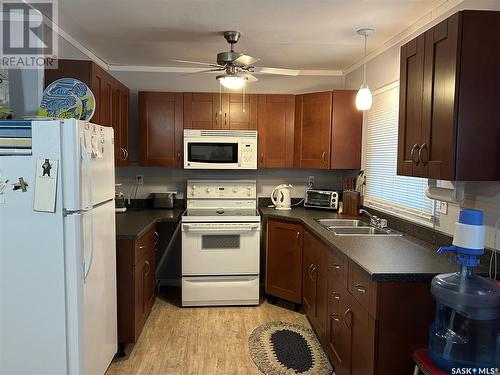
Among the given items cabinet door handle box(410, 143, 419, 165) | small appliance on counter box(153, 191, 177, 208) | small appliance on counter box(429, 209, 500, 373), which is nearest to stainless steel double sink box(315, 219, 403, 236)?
cabinet door handle box(410, 143, 419, 165)

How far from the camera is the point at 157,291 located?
3875mm

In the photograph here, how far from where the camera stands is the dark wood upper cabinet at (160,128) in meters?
3.65

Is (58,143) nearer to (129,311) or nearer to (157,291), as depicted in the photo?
(129,311)

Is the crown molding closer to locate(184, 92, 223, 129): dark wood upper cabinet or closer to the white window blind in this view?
the white window blind

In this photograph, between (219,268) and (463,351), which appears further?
(219,268)

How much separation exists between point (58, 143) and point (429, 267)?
1.89 m

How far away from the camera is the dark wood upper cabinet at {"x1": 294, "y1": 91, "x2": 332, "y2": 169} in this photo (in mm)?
3533

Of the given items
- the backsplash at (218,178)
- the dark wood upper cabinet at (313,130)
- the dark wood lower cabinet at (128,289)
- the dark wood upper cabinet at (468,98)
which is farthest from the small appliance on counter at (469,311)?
the backsplash at (218,178)

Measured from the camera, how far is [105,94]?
288 centimetres

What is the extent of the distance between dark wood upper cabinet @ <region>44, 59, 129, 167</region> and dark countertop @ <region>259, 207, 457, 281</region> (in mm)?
1861

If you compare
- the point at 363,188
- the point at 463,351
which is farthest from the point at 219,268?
the point at 463,351

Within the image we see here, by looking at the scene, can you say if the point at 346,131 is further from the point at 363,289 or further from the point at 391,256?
the point at 363,289

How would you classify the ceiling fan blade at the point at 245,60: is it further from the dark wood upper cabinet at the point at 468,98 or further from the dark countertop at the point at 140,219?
the dark countertop at the point at 140,219

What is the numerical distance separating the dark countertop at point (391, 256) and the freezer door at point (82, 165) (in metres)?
1.43
